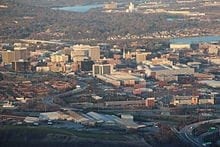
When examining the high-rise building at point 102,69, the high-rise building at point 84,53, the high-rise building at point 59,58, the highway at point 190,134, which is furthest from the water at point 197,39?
the highway at point 190,134

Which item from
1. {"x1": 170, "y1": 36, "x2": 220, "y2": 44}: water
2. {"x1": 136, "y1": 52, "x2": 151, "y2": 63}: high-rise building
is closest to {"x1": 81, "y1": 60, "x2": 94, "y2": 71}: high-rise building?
{"x1": 136, "y1": 52, "x2": 151, "y2": 63}: high-rise building

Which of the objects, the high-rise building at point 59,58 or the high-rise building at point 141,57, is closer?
the high-rise building at point 59,58

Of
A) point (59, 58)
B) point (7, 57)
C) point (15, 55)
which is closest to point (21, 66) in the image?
point (7, 57)

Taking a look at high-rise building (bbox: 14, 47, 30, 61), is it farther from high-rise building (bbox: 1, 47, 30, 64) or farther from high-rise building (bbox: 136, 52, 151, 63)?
high-rise building (bbox: 136, 52, 151, 63)

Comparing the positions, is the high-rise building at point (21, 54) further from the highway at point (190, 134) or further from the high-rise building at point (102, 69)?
the highway at point (190, 134)

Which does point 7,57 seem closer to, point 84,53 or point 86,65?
point 84,53

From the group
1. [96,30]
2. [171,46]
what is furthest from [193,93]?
[96,30]
